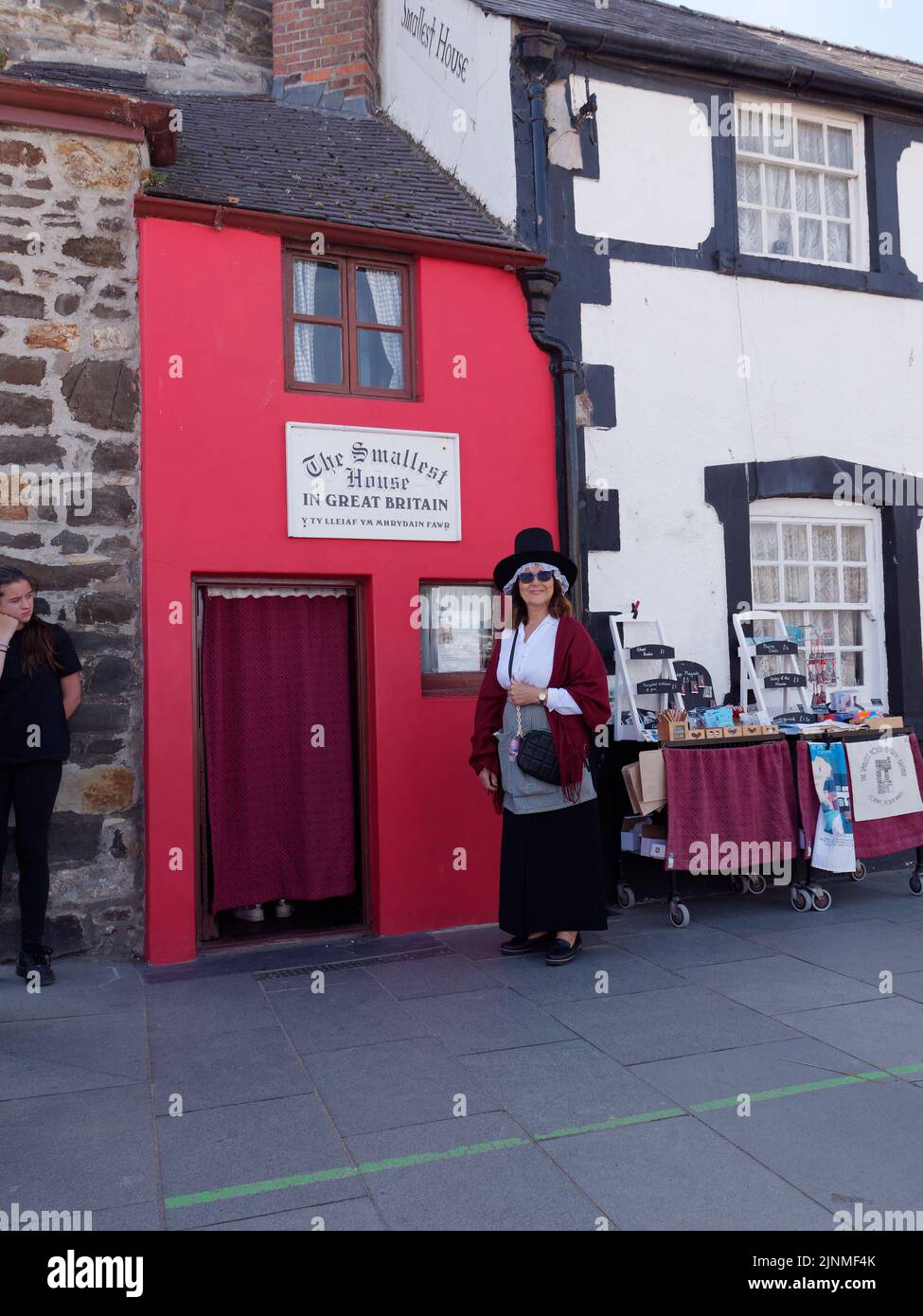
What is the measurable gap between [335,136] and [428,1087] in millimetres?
7523

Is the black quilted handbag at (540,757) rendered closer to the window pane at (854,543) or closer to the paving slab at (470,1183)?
the paving slab at (470,1183)

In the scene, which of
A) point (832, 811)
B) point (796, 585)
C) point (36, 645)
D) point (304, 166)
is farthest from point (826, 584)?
point (36, 645)

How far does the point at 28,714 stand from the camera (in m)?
5.40

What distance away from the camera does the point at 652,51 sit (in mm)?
7340

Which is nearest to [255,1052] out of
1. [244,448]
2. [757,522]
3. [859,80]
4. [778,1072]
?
[778,1072]

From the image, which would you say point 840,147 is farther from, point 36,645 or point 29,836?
point 29,836

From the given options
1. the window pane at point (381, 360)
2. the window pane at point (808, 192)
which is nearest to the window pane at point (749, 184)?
the window pane at point (808, 192)

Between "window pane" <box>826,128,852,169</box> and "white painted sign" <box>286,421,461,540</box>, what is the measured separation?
4.21 m

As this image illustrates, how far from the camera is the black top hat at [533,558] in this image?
5.79 metres

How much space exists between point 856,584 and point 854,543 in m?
0.31

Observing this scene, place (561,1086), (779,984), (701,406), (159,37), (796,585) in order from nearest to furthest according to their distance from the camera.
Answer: (561,1086)
(779,984)
(701,406)
(796,585)
(159,37)

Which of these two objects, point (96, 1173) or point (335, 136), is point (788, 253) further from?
point (96, 1173)

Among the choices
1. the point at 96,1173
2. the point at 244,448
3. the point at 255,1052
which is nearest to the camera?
the point at 96,1173
